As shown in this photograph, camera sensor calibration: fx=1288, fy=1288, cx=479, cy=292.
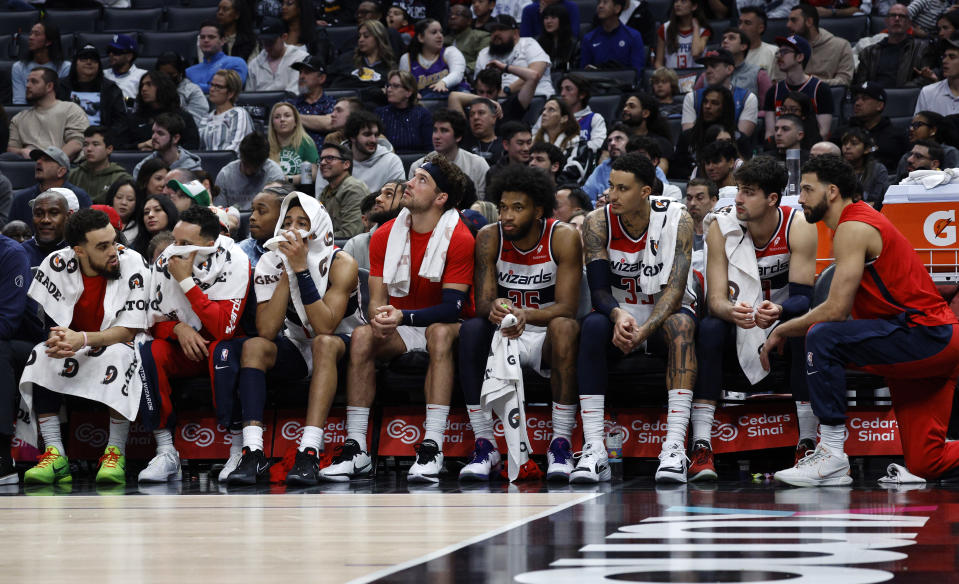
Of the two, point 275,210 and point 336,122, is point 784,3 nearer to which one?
point 336,122

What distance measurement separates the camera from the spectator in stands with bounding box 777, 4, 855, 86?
35.9 feet

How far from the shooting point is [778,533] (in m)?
4.07

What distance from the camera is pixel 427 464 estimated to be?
244 inches

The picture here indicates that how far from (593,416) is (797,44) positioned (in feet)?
17.4

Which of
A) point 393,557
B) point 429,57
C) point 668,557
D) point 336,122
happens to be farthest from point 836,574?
point 429,57

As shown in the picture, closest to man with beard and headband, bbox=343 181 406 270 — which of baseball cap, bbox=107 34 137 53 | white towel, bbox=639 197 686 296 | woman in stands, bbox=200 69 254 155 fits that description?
white towel, bbox=639 197 686 296

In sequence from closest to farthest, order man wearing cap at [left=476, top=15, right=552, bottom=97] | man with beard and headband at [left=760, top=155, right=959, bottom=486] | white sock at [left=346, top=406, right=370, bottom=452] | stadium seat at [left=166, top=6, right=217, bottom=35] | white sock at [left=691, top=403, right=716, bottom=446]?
man with beard and headband at [left=760, top=155, right=959, bottom=486] → white sock at [left=691, top=403, right=716, bottom=446] → white sock at [left=346, top=406, right=370, bottom=452] → man wearing cap at [left=476, top=15, right=552, bottom=97] → stadium seat at [left=166, top=6, right=217, bottom=35]

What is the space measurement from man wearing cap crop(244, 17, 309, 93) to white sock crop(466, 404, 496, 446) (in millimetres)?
6508

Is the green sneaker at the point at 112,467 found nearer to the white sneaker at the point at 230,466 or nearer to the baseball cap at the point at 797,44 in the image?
the white sneaker at the point at 230,466

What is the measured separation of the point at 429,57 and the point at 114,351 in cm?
593

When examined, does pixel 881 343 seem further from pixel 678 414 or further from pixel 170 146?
pixel 170 146

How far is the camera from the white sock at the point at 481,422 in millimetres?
6348

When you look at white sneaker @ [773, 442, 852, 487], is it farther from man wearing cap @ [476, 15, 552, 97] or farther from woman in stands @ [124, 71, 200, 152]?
woman in stands @ [124, 71, 200, 152]

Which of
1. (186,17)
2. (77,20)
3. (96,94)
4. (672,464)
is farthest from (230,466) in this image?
(77,20)
